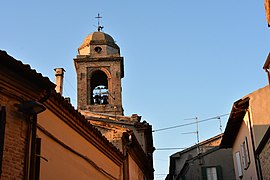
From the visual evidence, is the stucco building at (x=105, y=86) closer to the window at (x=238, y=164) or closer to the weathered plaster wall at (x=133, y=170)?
the weathered plaster wall at (x=133, y=170)

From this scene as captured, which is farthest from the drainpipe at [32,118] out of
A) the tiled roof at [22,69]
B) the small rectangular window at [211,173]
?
the small rectangular window at [211,173]

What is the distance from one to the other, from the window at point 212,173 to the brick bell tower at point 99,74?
7.36 m

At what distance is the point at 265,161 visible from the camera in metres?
16.7

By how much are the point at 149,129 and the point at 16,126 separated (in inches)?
767

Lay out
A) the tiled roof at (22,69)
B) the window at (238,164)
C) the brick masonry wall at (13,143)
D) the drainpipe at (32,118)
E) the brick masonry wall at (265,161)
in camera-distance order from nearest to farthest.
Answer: the tiled roof at (22,69), the brick masonry wall at (13,143), the drainpipe at (32,118), the brick masonry wall at (265,161), the window at (238,164)

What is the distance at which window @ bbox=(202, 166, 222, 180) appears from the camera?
3120 cm

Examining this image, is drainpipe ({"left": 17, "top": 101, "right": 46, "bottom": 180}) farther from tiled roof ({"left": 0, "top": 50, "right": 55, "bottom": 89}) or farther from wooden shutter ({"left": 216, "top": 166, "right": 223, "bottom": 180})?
wooden shutter ({"left": 216, "top": 166, "right": 223, "bottom": 180})

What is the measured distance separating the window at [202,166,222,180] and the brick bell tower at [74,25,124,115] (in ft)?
24.1

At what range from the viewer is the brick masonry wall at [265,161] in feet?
51.9

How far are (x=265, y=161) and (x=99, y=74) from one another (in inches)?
726

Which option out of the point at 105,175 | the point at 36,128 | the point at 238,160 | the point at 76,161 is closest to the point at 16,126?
the point at 36,128

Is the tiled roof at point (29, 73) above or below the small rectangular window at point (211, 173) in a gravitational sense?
below

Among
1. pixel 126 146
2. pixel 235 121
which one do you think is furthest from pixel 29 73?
pixel 235 121

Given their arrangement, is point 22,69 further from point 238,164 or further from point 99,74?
point 99,74
